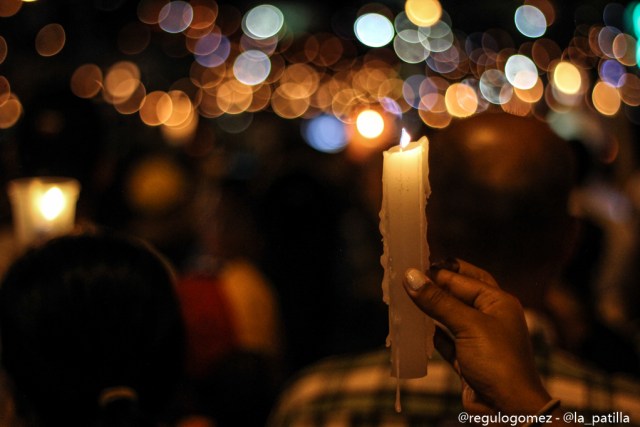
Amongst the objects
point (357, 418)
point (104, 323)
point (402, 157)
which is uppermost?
point (402, 157)

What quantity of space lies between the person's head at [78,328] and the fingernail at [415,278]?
65 cm

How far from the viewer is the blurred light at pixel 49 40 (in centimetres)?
1325

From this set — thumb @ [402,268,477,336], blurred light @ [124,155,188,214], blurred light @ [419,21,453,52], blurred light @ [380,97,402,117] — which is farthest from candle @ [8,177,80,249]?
blurred light @ [419,21,453,52]

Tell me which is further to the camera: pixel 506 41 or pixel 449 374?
pixel 506 41

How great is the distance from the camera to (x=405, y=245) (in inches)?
53.4

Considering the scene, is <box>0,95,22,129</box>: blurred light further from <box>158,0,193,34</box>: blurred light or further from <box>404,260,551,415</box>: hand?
<box>404,260,551,415</box>: hand

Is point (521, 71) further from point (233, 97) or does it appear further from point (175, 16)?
point (233, 97)

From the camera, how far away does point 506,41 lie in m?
23.8

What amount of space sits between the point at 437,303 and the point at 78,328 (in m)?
0.73

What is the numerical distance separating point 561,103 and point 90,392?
984 cm

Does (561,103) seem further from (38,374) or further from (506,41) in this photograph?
(506,41)

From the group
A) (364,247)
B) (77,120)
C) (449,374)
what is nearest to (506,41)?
(364,247)

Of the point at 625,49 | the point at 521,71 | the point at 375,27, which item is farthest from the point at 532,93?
the point at 375,27

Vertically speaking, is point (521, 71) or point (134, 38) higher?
point (134, 38)
